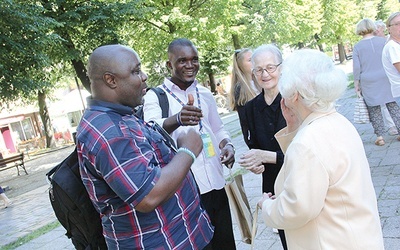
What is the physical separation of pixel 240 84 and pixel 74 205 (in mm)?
2115

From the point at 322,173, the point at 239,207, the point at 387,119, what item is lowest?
the point at 387,119

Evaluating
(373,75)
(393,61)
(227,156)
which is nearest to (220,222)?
(227,156)

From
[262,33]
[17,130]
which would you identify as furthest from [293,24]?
[17,130]

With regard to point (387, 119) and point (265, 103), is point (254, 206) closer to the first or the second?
point (265, 103)

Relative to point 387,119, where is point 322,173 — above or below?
above

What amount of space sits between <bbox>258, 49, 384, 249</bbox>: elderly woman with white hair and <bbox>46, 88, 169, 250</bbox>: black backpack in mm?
882

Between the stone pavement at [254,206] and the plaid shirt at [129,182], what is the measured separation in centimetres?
122

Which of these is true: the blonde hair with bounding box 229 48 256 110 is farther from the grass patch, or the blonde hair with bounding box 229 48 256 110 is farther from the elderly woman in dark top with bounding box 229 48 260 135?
the grass patch

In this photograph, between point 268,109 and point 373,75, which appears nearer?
point 268,109

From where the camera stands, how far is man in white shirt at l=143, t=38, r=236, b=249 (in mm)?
2666

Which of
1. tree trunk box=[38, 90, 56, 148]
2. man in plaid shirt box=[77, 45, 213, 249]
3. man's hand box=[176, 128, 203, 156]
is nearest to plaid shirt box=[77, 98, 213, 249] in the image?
man in plaid shirt box=[77, 45, 213, 249]

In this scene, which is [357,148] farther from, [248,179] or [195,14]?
[195,14]

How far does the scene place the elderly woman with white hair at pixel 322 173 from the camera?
1.53 m

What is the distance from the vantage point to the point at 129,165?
4.98 feet
